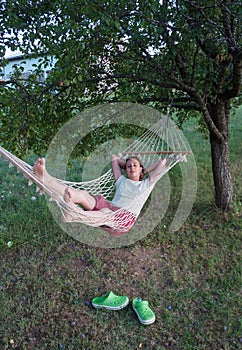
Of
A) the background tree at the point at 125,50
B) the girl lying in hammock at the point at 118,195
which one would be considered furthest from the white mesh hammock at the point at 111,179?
the background tree at the point at 125,50

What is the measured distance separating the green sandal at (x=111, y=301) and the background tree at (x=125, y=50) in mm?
999

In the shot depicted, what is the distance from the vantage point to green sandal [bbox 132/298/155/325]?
1.61m

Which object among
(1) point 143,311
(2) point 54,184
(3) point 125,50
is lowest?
(1) point 143,311

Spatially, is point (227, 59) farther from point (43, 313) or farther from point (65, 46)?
point (43, 313)

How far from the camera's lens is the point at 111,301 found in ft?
5.63

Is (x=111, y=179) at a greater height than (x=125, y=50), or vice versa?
(x=125, y=50)

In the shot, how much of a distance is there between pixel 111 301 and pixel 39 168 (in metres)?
0.84

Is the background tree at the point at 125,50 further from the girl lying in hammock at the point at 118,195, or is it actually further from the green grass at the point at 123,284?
the green grass at the point at 123,284

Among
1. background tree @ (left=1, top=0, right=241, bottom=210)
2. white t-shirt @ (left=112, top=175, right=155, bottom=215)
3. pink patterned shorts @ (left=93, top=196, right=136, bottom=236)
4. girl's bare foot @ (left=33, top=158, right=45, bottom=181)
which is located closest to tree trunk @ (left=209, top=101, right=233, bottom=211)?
background tree @ (left=1, top=0, right=241, bottom=210)

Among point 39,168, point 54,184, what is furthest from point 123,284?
point 39,168

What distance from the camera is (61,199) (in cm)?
138

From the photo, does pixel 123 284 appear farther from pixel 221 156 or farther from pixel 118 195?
pixel 221 156

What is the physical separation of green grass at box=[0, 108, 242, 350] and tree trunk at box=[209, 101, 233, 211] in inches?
5.0

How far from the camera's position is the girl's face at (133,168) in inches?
91.4
